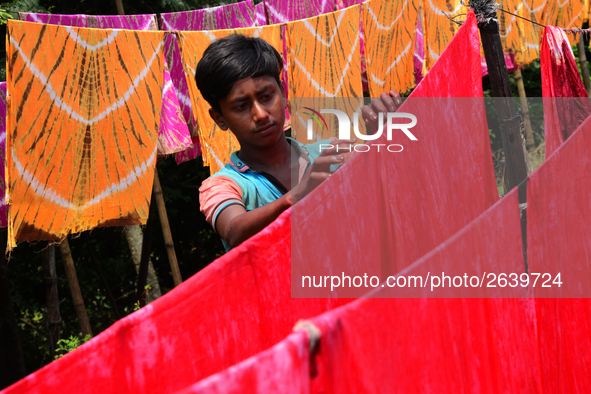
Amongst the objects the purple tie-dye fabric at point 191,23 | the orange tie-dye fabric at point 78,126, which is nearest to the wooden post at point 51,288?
the purple tie-dye fabric at point 191,23

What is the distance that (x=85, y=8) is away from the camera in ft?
11.0

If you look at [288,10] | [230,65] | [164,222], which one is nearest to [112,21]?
[288,10]

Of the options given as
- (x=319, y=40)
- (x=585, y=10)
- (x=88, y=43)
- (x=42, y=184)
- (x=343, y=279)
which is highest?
(x=585, y=10)

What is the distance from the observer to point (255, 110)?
945 mm

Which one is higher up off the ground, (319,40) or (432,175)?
(319,40)

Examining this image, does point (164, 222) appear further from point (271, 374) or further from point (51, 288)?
point (271, 374)

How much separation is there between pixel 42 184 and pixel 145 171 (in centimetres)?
36

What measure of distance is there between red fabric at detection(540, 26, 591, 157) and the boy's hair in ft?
2.94

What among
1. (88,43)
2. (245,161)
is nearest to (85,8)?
(88,43)

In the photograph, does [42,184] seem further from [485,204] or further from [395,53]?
[395,53]

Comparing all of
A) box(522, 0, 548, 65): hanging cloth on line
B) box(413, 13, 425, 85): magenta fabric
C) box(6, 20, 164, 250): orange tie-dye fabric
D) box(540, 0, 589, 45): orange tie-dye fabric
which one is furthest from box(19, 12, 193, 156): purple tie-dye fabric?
box(540, 0, 589, 45): orange tie-dye fabric

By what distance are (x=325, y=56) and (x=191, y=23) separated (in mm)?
659

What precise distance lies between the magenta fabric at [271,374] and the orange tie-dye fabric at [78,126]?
4.96 feet

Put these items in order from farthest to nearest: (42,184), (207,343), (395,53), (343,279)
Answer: (395,53) → (42,184) → (343,279) → (207,343)
